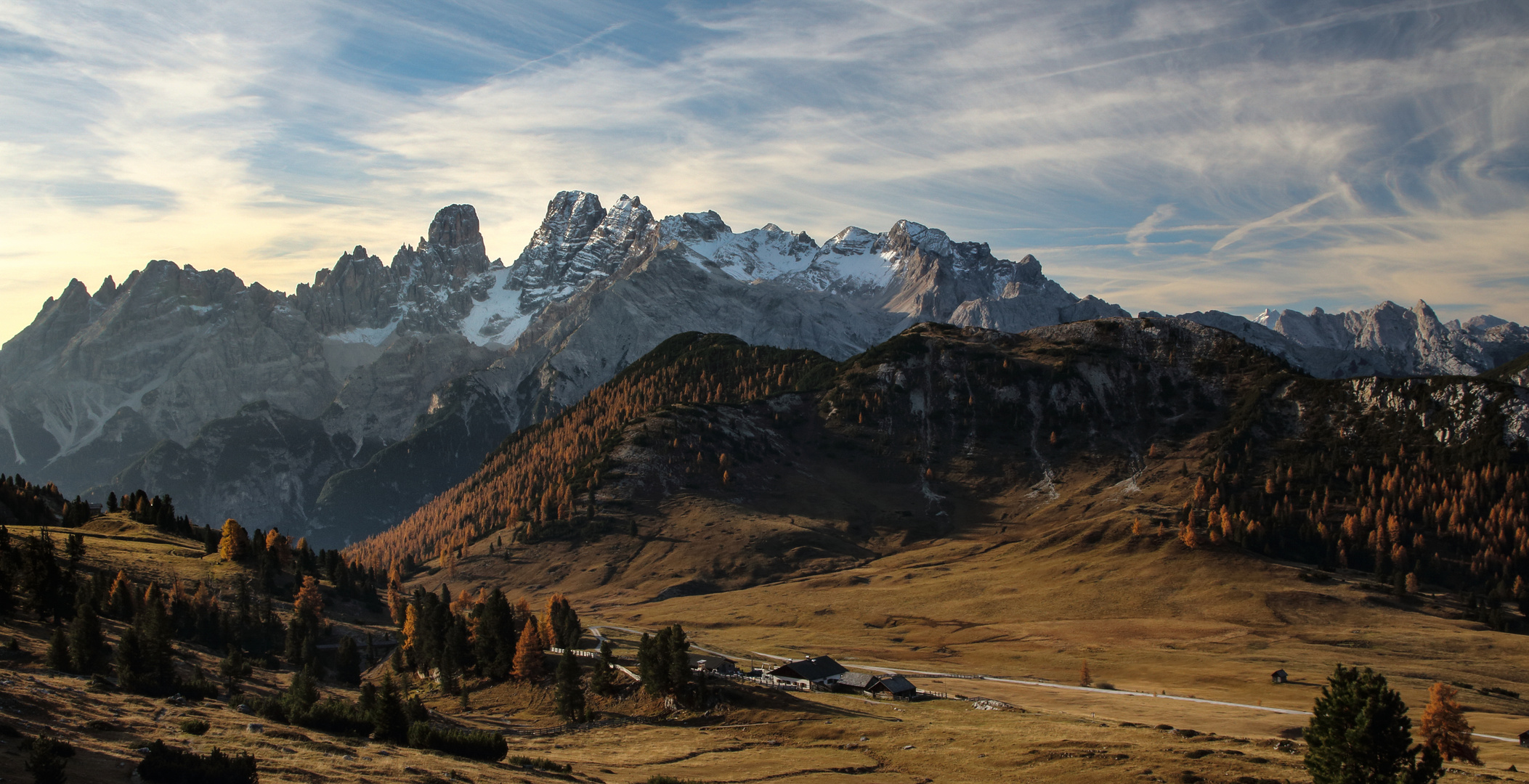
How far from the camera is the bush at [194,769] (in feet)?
178

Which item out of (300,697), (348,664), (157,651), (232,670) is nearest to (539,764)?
(300,697)

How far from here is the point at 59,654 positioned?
94.0 metres

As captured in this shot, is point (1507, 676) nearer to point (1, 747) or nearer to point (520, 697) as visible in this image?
point (520, 697)

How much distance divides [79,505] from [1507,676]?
239354mm

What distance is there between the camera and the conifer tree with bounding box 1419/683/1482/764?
3482 inches

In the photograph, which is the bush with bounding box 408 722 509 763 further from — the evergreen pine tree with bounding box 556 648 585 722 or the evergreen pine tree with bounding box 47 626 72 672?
the evergreen pine tree with bounding box 47 626 72 672

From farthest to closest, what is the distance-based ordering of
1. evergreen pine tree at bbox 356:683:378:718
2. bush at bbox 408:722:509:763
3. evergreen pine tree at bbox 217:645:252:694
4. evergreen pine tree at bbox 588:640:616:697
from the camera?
evergreen pine tree at bbox 588:640:616:697 → evergreen pine tree at bbox 217:645:252:694 → evergreen pine tree at bbox 356:683:378:718 → bush at bbox 408:722:509:763

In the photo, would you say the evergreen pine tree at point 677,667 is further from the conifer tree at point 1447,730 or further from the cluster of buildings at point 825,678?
the conifer tree at point 1447,730

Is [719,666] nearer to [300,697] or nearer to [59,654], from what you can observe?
[300,697]

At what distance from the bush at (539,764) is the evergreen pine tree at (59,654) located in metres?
45.5

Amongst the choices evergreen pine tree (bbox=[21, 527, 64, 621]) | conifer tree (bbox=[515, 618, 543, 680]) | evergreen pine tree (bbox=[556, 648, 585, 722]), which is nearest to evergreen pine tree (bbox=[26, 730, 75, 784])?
evergreen pine tree (bbox=[556, 648, 585, 722])

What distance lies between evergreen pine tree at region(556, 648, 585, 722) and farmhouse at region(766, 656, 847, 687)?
2920cm

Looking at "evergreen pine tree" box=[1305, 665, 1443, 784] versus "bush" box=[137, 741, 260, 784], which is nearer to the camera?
"bush" box=[137, 741, 260, 784]

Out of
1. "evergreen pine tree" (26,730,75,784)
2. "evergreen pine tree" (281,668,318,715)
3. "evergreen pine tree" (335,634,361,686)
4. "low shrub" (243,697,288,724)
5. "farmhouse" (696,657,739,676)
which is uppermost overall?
"evergreen pine tree" (26,730,75,784)
